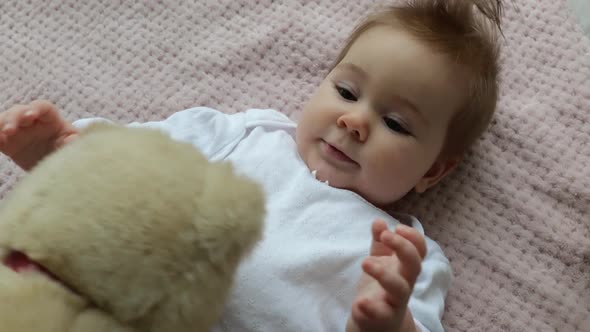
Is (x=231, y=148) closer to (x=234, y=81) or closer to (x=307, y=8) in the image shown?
(x=234, y=81)

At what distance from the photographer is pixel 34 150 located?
0.84 metres

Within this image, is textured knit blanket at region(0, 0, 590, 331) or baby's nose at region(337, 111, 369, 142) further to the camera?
textured knit blanket at region(0, 0, 590, 331)

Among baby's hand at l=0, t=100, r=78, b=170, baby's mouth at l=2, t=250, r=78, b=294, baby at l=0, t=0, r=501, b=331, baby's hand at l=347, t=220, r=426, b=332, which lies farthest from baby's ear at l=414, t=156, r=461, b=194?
baby's mouth at l=2, t=250, r=78, b=294

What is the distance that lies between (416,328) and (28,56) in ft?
2.95

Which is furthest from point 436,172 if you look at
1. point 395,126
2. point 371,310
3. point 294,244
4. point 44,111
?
point 44,111

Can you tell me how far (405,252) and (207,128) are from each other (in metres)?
0.48

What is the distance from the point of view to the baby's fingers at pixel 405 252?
0.69m

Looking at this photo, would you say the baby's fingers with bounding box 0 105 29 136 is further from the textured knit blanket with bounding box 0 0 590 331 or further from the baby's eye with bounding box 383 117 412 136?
the baby's eye with bounding box 383 117 412 136

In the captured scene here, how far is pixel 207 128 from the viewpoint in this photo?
1.03m

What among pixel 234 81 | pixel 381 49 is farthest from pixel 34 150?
pixel 381 49

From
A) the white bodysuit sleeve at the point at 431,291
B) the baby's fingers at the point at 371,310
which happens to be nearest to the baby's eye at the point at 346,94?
the white bodysuit sleeve at the point at 431,291

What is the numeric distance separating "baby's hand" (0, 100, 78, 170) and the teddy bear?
13.5 inches

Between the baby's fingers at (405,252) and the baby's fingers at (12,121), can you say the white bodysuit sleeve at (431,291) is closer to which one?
the baby's fingers at (405,252)

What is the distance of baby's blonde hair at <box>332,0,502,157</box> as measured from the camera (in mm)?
957
